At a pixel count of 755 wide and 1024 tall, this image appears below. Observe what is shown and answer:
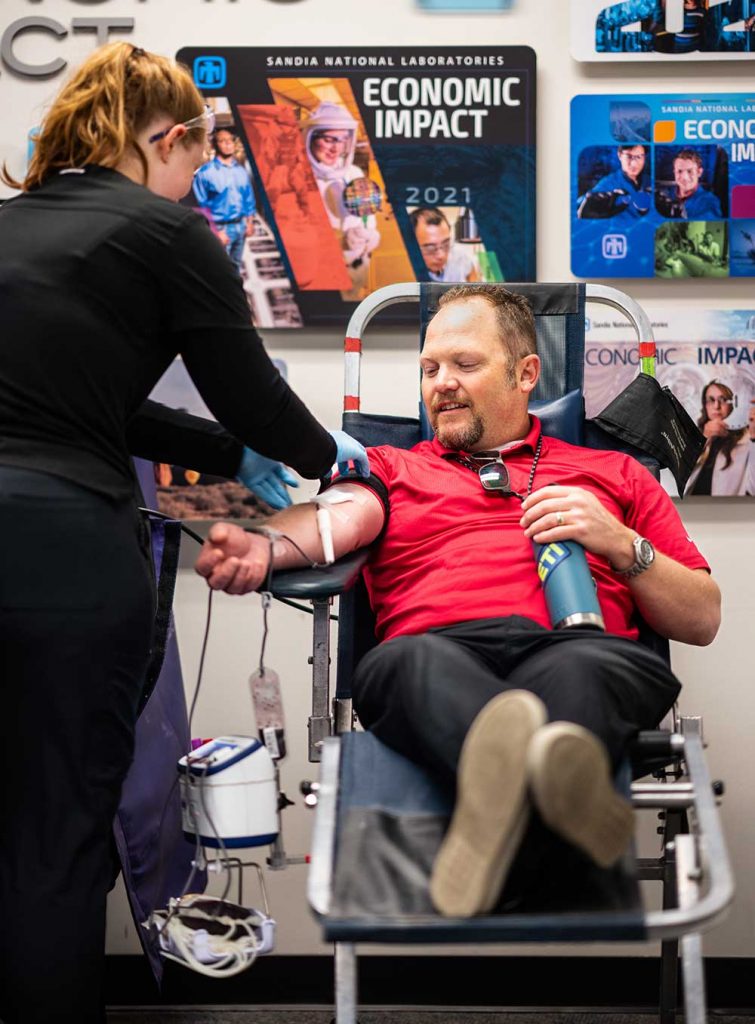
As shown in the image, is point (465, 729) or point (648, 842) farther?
point (648, 842)

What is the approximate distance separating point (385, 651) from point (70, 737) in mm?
460

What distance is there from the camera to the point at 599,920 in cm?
135

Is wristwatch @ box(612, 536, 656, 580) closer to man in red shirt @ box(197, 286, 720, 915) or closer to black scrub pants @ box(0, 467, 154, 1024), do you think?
man in red shirt @ box(197, 286, 720, 915)

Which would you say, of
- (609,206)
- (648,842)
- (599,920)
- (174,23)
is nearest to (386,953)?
(648,842)

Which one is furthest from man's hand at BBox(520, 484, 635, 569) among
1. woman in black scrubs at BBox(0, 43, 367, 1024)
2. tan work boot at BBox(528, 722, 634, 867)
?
tan work boot at BBox(528, 722, 634, 867)

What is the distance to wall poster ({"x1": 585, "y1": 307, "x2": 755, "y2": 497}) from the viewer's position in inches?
108

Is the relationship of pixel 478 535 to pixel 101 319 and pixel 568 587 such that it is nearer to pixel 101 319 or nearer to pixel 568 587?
pixel 568 587

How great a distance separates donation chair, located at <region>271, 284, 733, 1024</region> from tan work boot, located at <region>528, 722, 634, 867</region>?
0.26ft

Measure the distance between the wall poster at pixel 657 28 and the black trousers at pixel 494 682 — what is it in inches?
58.1

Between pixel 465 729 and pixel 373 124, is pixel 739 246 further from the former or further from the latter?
pixel 465 729

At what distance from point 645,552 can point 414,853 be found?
28.6 inches

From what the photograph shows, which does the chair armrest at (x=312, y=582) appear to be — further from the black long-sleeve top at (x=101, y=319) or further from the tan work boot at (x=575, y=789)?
the tan work boot at (x=575, y=789)

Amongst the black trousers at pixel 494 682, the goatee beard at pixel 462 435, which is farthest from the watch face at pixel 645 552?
the goatee beard at pixel 462 435

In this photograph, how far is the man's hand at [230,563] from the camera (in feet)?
5.89
